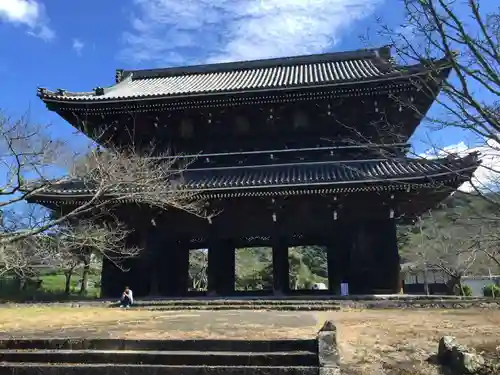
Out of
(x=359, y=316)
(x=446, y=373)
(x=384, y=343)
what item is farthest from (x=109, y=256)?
(x=446, y=373)

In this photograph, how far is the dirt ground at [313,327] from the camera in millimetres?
6492

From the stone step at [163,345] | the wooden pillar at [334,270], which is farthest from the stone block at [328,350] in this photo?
the wooden pillar at [334,270]

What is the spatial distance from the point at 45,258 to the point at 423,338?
436 inches

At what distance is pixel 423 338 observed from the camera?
7.41 m

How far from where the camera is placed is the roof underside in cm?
1339

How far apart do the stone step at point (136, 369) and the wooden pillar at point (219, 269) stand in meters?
9.56

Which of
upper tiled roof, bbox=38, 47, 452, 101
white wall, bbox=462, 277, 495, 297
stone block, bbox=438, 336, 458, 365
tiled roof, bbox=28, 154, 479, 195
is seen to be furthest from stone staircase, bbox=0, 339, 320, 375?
white wall, bbox=462, 277, 495, 297

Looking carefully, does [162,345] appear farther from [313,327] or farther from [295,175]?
[295,175]

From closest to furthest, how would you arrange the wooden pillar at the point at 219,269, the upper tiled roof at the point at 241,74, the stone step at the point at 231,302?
the stone step at the point at 231,302, the wooden pillar at the point at 219,269, the upper tiled roof at the point at 241,74

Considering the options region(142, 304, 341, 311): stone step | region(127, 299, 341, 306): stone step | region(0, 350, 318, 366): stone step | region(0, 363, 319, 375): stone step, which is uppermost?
region(127, 299, 341, 306): stone step

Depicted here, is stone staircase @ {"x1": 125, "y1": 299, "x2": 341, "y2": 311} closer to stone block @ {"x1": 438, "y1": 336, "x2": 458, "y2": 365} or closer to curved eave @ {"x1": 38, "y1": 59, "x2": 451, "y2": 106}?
stone block @ {"x1": 438, "y1": 336, "x2": 458, "y2": 365}

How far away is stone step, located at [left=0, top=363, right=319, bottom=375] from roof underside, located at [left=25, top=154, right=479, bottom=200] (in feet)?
24.7

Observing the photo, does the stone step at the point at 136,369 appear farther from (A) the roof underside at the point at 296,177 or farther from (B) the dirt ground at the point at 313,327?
(A) the roof underside at the point at 296,177

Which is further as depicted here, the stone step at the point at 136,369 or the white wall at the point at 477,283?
the white wall at the point at 477,283
